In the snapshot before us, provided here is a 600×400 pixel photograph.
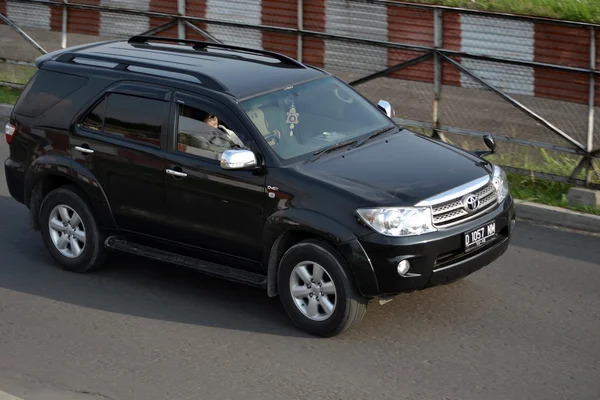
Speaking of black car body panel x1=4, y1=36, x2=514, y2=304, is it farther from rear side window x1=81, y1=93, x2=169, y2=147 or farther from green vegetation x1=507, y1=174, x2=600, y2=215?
green vegetation x1=507, y1=174, x2=600, y2=215

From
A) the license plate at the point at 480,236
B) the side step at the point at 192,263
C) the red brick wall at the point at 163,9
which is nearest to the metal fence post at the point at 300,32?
the red brick wall at the point at 163,9

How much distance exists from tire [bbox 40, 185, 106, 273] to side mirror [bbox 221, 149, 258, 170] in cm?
172

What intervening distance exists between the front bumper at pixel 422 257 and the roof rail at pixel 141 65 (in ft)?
6.05

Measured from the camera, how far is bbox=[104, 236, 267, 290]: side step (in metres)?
7.90

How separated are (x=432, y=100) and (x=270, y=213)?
4.43 meters

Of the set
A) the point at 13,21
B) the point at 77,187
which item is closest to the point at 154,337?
the point at 77,187

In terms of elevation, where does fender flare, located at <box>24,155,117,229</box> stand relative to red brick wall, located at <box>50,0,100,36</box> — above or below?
below

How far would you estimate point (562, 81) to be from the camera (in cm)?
1061

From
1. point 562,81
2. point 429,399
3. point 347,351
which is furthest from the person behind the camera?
point 562,81

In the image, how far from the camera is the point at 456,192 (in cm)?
747

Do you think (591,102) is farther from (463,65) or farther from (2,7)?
(2,7)

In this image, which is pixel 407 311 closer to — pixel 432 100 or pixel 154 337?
pixel 154 337

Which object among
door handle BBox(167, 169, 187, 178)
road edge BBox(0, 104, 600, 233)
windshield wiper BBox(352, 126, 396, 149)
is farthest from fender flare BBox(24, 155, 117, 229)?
road edge BBox(0, 104, 600, 233)

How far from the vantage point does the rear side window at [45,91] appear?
903 centimetres
